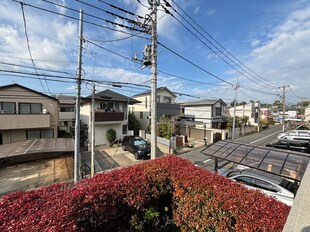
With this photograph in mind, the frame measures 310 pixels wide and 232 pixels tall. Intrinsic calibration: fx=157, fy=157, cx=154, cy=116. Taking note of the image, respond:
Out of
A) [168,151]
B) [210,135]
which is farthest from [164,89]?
[168,151]

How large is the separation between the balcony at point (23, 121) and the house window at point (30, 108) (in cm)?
107

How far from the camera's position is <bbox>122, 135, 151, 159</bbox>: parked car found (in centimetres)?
1461

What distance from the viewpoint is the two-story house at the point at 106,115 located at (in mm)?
18344

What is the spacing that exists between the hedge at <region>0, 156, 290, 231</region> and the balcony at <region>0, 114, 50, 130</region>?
1376 cm

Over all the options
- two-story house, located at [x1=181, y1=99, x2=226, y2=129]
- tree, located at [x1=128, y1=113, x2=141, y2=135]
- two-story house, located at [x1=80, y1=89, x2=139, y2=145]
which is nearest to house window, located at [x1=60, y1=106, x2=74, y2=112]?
two-story house, located at [x1=80, y1=89, x2=139, y2=145]

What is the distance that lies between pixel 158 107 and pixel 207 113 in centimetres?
862

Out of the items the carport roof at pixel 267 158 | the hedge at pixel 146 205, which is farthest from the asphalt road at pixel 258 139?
the hedge at pixel 146 205

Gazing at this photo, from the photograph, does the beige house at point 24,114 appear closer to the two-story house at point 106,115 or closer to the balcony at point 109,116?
the two-story house at point 106,115

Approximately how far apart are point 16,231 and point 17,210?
0.66m

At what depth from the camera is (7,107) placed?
1404 cm

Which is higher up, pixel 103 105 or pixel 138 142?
pixel 103 105

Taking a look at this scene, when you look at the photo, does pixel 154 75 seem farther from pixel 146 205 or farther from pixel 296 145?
pixel 296 145

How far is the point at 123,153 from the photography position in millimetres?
16562

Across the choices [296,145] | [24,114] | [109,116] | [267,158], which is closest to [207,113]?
[296,145]
